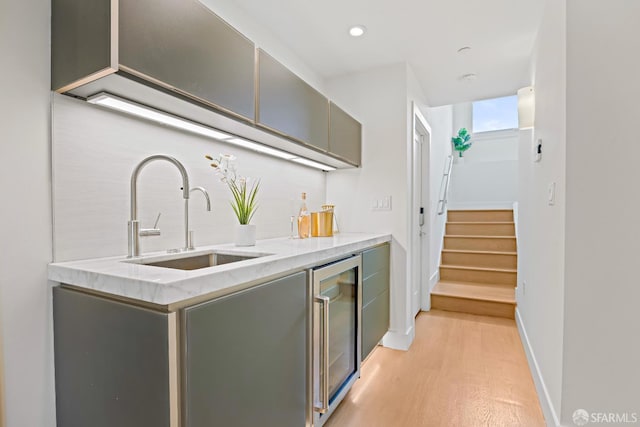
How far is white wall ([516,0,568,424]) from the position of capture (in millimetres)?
1483

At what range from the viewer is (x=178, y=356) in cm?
84

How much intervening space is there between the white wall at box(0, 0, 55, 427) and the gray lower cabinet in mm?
1600

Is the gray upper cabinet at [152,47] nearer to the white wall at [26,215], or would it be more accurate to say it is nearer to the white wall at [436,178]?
the white wall at [26,215]

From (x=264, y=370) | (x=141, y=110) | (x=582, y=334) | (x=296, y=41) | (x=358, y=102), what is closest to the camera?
(x=264, y=370)

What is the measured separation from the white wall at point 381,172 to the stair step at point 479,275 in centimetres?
186

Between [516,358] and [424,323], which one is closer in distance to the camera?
[516,358]

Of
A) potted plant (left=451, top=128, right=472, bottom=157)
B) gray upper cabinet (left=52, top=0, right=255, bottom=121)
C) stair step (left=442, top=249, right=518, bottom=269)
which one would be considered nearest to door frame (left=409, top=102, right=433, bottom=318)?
stair step (left=442, top=249, right=518, bottom=269)

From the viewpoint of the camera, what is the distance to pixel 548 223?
177 cm

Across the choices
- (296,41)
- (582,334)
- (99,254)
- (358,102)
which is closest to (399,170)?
(358,102)

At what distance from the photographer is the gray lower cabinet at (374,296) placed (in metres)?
2.13

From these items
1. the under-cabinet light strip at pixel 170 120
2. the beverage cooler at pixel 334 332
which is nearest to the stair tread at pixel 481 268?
the beverage cooler at pixel 334 332

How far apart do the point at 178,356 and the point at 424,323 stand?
2.94 metres

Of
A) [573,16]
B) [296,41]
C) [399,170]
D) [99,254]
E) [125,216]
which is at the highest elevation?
[296,41]

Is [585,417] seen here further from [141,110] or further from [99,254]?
[141,110]
